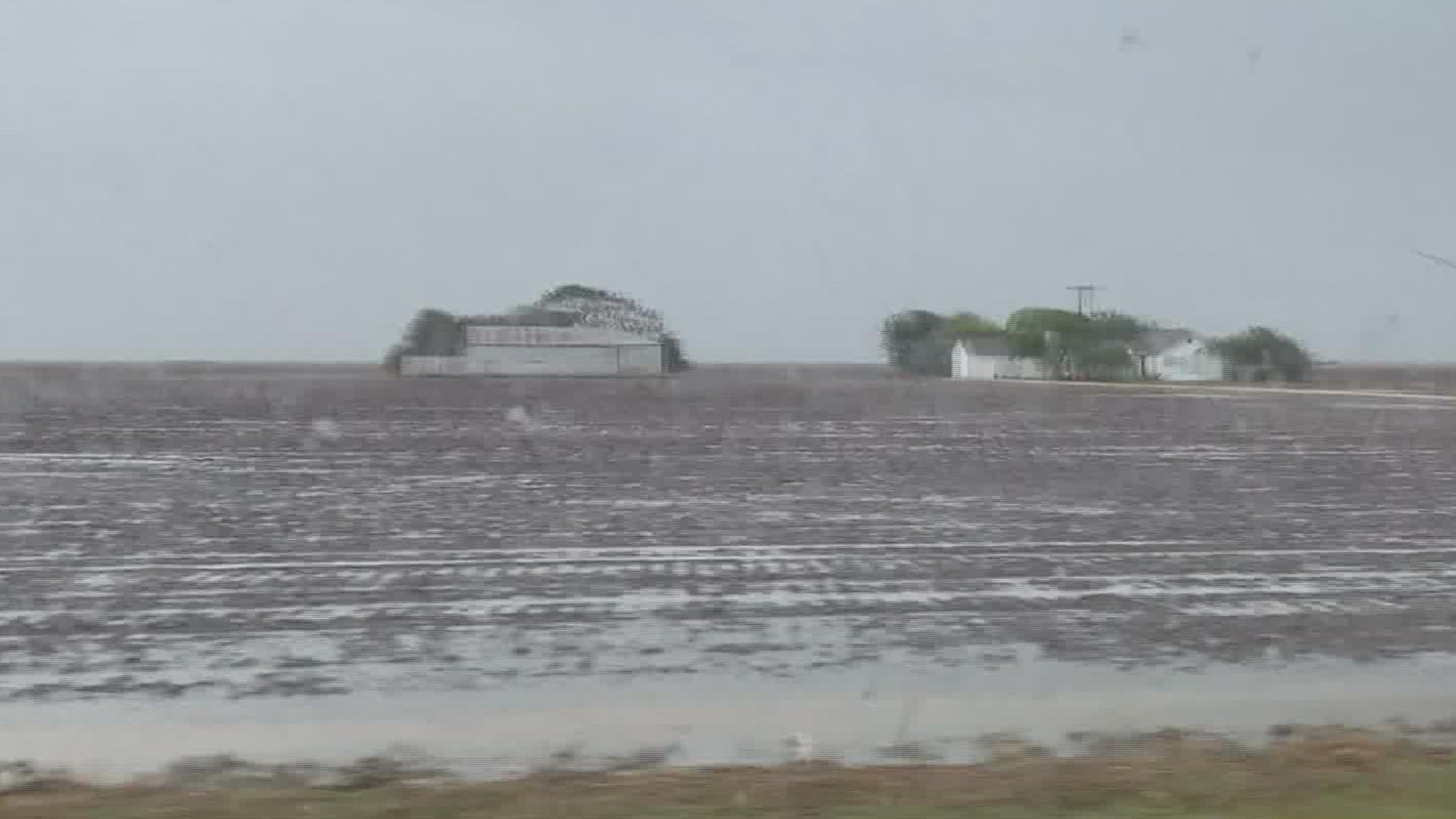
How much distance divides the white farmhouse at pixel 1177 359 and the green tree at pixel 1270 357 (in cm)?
382

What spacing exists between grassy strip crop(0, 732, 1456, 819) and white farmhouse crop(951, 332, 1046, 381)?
4401 inches

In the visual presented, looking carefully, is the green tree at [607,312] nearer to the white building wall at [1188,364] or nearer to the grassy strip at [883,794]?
the white building wall at [1188,364]

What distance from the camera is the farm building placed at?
118m

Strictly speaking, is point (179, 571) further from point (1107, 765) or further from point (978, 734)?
point (1107, 765)

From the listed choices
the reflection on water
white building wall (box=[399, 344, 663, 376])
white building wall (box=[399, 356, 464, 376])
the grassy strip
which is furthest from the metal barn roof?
the grassy strip

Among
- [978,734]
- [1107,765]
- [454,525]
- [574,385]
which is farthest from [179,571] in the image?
[574,385]

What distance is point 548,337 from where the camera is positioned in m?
122

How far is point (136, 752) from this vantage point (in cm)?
757

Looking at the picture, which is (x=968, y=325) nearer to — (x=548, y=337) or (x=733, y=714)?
(x=548, y=337)

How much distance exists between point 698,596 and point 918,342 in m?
132

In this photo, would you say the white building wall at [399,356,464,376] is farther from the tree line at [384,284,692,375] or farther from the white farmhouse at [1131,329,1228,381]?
the white farmhouse at [1131,329,1228,381]

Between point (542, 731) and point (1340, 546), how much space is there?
1019cm

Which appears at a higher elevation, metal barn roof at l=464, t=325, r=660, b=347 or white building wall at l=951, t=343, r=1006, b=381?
metal barn roof at l=464, t=325, r=660, b=347

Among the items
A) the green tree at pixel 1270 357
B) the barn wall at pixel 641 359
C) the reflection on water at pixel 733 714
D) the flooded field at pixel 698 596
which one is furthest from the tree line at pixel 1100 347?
the reflection on water at pixel 733 714
